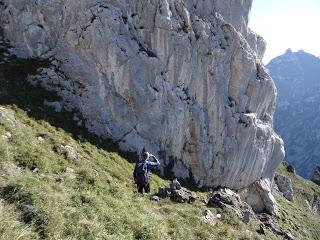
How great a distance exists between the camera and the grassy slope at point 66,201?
39.7ft

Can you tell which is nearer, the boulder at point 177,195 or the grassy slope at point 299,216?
the boulder at point 177,195

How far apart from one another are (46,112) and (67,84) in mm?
4537

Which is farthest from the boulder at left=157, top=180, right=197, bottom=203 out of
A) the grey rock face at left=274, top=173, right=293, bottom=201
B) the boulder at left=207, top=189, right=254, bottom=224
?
the grey rock face at left=274, top=173, right=293, bottom=201

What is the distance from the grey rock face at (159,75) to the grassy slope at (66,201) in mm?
6231

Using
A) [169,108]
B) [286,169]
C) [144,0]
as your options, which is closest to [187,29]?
[144,0]

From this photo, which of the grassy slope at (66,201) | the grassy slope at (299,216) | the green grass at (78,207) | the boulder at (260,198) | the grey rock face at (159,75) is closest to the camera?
the grassy slope at (66,201)

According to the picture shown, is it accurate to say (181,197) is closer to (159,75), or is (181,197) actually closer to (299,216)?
(159,75)

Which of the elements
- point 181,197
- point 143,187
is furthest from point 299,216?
point 143,187

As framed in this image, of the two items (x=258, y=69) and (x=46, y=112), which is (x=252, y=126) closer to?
(x=258, y=69)

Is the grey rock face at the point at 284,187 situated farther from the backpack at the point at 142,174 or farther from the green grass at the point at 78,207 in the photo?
the backpack at the point at 142,174

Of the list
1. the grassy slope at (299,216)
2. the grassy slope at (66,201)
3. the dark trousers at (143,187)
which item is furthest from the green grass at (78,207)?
the grassy slope at (299,216)

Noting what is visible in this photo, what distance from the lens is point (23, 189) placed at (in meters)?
13.4

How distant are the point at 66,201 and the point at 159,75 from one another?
30976 millimetres

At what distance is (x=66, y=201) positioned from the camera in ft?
46.1
